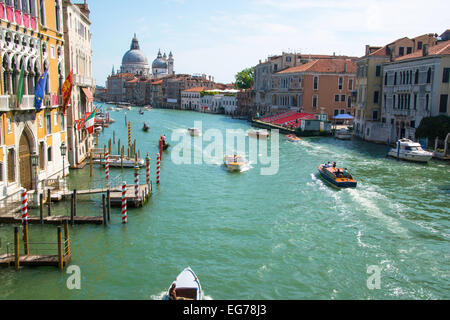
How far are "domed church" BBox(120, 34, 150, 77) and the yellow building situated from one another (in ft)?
500

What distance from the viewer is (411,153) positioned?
2931cm

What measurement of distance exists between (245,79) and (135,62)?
8138 cm

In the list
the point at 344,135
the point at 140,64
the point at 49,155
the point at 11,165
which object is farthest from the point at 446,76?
the point at 140,64

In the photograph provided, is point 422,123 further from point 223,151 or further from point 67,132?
point 67,132

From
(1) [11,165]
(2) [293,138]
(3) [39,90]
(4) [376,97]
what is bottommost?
(2) [293,138]

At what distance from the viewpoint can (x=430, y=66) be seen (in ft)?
104

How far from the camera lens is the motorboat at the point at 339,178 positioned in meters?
22.1

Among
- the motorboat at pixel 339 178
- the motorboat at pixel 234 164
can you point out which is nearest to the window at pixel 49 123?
the motorboat at pixel 234 164

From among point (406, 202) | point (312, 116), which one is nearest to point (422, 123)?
point (406, 202)

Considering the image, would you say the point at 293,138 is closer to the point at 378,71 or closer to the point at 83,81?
the point at 378,71

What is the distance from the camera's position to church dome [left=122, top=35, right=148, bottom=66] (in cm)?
16938

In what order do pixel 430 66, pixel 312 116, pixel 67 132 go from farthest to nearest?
pixel 312 116 < pixel 430 66 < pixel 67 132

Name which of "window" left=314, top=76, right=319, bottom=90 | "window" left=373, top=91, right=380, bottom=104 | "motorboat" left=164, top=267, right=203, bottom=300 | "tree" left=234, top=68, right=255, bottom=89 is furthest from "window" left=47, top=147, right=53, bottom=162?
"tree" left=234, top=68, right=255, bottom=89
